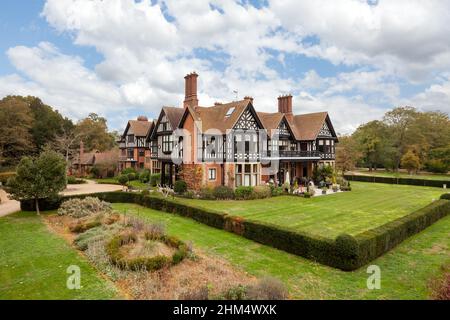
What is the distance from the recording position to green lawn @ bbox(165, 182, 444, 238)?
1848 cm

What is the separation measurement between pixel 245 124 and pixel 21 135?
40531 mm

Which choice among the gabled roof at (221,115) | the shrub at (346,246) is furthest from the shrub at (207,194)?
the shrub at (346,246)

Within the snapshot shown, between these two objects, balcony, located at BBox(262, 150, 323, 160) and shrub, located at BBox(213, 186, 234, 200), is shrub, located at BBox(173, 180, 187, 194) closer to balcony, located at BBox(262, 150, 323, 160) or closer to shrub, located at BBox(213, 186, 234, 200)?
shrub, located at BBox(213, 186, 234, 200)

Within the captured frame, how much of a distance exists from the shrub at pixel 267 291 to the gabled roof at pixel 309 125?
102 ft

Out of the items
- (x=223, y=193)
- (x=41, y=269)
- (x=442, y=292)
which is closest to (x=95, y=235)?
(x=41, y=269)

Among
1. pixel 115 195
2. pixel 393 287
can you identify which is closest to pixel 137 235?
pixel 393 287

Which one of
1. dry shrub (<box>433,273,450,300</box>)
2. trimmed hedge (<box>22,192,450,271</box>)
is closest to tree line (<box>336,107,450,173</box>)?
trimmed hedge (<box>22,192,450,271</box>)

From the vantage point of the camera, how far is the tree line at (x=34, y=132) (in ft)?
151

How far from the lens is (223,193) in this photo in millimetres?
27969

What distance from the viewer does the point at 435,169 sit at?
61.7 metres

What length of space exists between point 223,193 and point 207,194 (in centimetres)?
159

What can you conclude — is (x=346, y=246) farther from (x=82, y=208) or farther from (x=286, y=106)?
(x=286, y=106)
